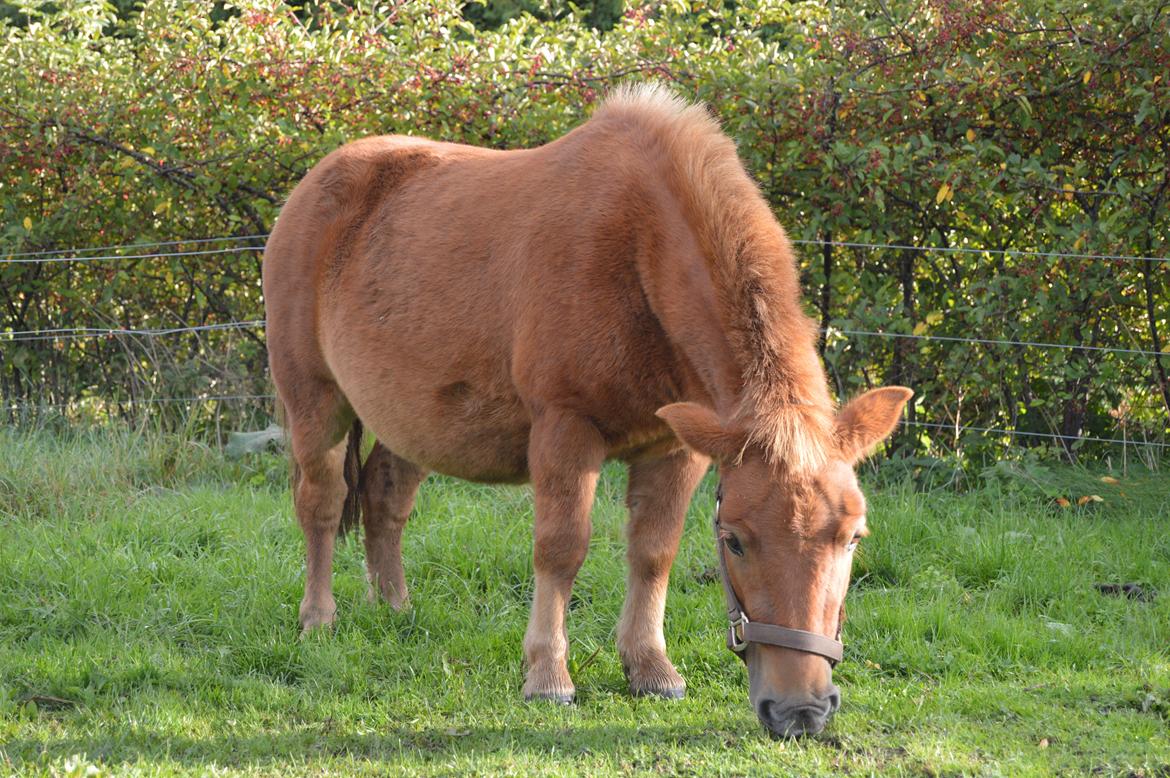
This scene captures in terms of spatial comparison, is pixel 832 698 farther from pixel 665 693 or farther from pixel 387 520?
pixel 387 520

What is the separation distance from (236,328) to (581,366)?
4.98 meters

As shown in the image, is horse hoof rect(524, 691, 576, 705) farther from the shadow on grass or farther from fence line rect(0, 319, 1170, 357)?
fence line rect(0, 319, 1170, 357)

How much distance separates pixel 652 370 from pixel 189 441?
Answer: 4.46 meters

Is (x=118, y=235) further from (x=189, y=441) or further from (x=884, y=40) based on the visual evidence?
(x=884, y=40)

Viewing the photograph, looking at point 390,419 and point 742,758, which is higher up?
point 390,419

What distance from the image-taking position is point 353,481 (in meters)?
5.64

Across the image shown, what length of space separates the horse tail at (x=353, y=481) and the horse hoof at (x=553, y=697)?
5.41ft

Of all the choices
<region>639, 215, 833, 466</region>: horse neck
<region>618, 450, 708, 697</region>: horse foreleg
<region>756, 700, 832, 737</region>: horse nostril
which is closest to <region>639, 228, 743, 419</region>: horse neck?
<region>639, 215, 833, 466</region>: horse neck

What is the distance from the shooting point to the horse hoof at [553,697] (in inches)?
170

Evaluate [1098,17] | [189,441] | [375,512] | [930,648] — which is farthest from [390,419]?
[1098,17]

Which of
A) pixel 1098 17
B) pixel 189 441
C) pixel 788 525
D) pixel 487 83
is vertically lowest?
pixel 189 441

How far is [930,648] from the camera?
474cm

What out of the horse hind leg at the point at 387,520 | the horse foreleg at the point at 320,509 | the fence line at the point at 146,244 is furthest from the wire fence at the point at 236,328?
the horse foreleg at the point at 320,509

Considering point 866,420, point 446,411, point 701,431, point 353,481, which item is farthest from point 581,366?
point 353,481
